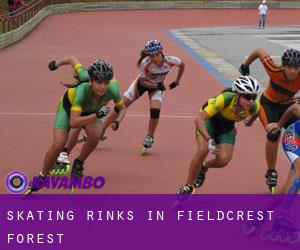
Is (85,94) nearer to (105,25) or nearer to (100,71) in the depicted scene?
(100,71)

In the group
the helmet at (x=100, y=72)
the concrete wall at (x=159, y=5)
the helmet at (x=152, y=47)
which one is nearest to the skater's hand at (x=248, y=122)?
the helmet at (x=100, y=72)

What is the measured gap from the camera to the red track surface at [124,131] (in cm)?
899

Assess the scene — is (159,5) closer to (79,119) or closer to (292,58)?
(292,58)

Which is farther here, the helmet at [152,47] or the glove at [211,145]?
the helmet at [152,47]

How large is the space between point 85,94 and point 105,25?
3178 cm

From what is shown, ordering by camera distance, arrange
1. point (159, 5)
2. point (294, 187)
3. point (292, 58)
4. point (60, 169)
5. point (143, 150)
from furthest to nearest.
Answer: point (159, 5)
point (143, 150)
point (60, 169)
point (292, 58)
point (294, 187)

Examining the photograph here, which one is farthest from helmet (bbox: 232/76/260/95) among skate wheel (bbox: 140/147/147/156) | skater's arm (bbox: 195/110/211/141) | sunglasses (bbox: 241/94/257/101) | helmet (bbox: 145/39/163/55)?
skate wheel (bbox: 140/147/147/156)

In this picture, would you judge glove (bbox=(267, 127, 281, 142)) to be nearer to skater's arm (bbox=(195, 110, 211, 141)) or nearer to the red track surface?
skater's arm (bbox=(195, 110, 211, 141))

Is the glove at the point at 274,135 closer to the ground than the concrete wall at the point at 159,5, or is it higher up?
higher up

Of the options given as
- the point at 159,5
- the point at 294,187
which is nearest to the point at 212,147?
the point at 294,187

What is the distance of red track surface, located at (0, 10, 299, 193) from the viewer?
8.99m

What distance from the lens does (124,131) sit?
471 inches

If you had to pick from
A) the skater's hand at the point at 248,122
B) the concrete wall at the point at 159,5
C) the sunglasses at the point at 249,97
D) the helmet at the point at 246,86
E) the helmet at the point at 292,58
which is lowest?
the concrete wall at the point at 159,5

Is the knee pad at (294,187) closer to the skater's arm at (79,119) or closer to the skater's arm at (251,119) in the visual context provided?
the skater's arm at (251,119)
